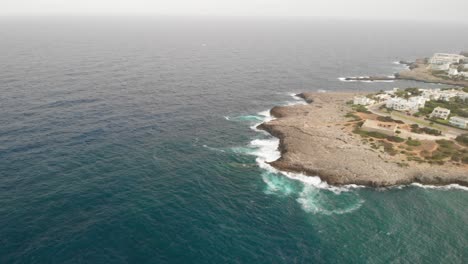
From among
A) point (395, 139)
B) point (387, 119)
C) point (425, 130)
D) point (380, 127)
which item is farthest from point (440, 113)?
point (395, 139)

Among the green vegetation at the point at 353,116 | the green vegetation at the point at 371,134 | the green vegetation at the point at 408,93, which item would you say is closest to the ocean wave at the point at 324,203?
the green vegetation at the point at 371,134

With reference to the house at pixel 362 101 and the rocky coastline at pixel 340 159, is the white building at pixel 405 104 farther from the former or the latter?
the rocky coastline at pixel 340 159

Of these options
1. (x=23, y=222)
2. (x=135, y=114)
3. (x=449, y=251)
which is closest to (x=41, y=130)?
(x=135, y=114)

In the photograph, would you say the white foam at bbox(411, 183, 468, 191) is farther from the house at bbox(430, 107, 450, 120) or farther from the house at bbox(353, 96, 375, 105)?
the house at bbox(353, 96, 375, 105)

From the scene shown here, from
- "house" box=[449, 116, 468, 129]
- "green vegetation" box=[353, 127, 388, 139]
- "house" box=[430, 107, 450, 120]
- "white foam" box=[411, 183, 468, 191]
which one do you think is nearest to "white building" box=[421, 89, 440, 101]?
"house" box=[430, 107, 450, 120]

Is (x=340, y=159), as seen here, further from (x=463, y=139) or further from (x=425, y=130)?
(x=463, y=139)
